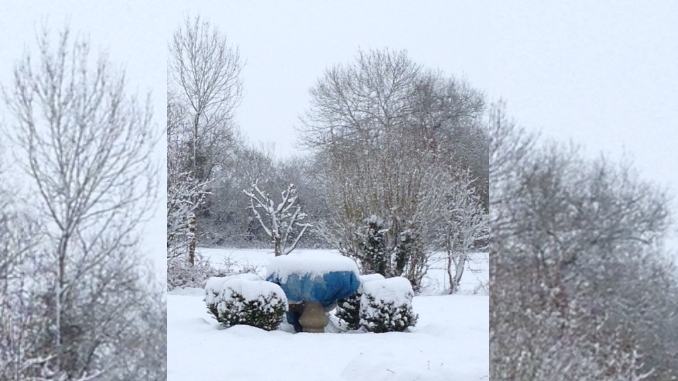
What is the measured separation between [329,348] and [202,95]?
248 cm

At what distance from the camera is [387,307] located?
5.16m

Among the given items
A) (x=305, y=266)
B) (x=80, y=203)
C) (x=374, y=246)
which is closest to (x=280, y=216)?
(x=305, y=266)

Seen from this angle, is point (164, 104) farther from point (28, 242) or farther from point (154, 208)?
point (28, 242)

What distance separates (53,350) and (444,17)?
3.72 m

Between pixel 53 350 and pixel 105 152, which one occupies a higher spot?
pixel 105 152

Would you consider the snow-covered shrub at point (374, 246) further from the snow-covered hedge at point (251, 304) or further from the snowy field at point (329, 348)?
the snow-covered hedge at point (251, 304)

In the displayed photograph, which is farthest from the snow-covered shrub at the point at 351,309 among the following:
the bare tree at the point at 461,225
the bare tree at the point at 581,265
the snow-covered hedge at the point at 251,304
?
the bare tree at the point at 581,265

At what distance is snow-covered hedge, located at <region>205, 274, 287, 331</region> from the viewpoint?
16.4 ft

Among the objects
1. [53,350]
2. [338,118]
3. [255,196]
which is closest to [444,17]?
[338,118]

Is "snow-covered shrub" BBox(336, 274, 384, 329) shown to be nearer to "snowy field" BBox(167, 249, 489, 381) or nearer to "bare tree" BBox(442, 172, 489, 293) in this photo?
"snowy field" BBox(167, 249, 489, 381)

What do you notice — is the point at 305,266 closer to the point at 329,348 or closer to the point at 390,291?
the point at 390,291

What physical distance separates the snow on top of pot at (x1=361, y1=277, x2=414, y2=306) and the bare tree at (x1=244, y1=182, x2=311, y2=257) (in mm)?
937

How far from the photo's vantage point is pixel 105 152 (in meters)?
2.77

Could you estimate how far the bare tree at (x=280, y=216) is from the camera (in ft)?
19.3
